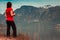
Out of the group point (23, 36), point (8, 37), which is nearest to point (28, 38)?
point (23, 36)

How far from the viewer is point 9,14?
11203mm

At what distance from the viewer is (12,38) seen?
11109 mm

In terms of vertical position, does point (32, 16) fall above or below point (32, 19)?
above

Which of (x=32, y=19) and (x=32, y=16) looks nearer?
(x=32, y=16)

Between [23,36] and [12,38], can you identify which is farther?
[23,36]

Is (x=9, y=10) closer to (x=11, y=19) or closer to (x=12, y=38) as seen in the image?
(x=11, y=19)

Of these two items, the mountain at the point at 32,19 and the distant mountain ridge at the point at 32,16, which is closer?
the mountain at the point at 32,19

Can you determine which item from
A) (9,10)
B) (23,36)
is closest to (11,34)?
(23,36)

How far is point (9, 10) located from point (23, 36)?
4.88ft

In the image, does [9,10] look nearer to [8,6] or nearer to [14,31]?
[8,6]

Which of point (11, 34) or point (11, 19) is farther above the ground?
point (11, 19)

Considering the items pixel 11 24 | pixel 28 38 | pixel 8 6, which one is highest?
pixel 8 6

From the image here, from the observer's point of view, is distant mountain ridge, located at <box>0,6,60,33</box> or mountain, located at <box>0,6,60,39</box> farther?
distant mountain ridge, located at <box>0,6,60,33</box>

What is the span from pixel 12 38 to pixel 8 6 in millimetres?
1422
